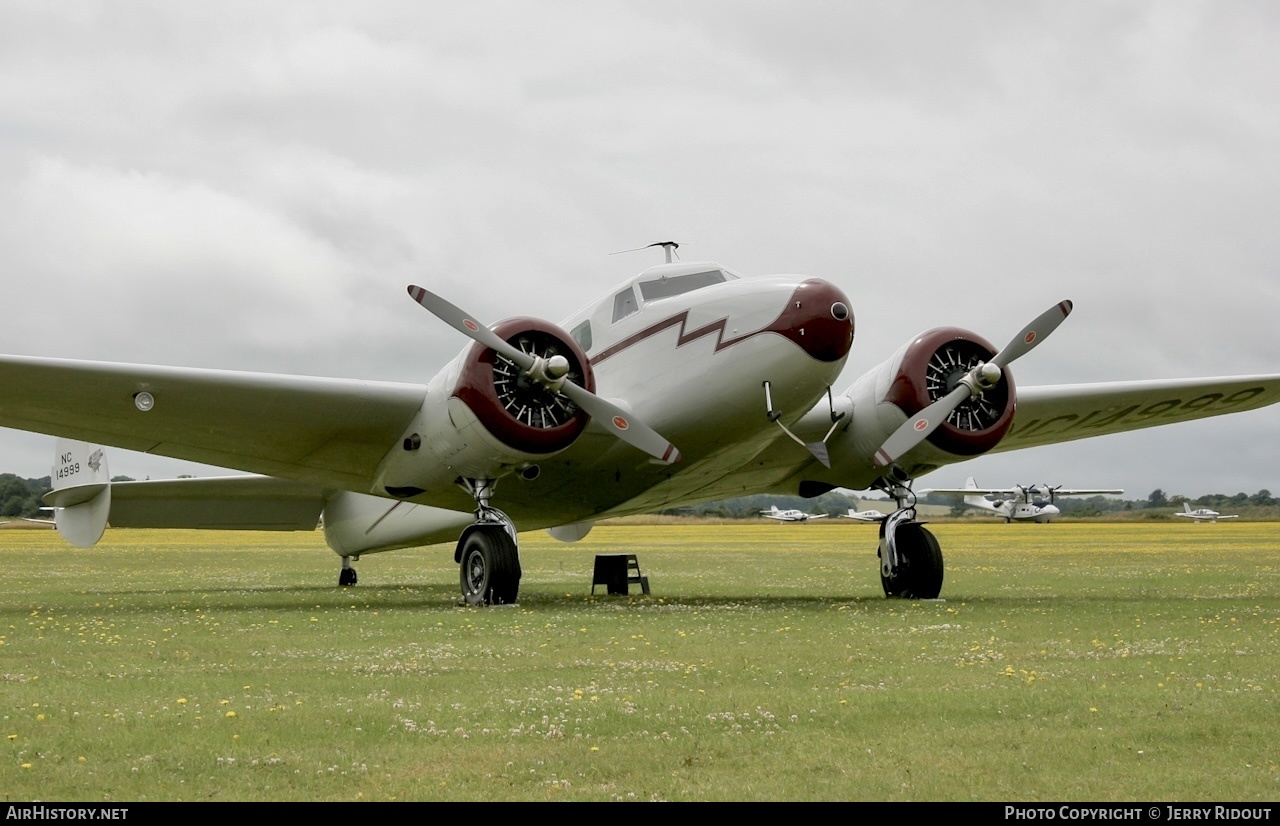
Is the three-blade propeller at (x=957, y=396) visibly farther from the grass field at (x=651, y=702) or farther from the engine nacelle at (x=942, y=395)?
the grass field at (x=651, y=702)

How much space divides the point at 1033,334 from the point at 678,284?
4.59m

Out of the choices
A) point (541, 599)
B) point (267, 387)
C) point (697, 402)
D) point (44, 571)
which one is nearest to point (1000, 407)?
point (697, 402)

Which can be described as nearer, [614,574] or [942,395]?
[942,395]

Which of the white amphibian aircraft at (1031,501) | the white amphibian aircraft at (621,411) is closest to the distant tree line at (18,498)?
the white amphibian aircraft at (1031,501)

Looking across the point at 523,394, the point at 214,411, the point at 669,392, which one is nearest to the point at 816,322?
the point at 669,392

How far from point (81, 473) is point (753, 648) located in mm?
13416

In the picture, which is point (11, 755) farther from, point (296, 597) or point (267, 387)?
point (296, 597)

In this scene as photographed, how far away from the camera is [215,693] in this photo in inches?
305

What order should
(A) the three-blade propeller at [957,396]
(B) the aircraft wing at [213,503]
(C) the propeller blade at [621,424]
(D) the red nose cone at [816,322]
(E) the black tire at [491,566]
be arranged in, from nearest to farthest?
(D) the red nose cone at [816,322] < (C) the propeller blade at [621,424] < (E) the black tire at [491,566] < (A) the three-blade propeller at [957,396] < (B) the aircraft wing at [213,503]

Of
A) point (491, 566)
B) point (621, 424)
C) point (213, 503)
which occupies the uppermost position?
point (621, 424)

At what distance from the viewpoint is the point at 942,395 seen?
53.4 feet

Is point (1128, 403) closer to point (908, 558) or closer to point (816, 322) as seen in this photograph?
point (908, 558)

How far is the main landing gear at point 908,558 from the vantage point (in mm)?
16188

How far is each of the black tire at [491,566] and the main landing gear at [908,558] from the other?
15.7 ft
